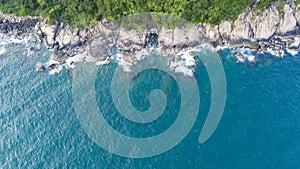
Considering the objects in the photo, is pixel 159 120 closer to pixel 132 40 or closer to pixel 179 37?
pixel 179 37

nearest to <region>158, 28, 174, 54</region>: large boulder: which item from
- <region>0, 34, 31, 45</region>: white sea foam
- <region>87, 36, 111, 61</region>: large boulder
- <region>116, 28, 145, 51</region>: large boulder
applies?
<region>116, 28, 145, 51</region>: large boulder

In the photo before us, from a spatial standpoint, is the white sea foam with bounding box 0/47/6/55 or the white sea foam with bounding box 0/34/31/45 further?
the white sea foam with bounding box 0/34/31/45

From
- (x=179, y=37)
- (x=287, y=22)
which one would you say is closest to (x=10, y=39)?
(x=179, y=37)

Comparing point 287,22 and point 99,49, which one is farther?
point 287,22

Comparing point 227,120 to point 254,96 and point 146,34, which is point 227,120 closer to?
point 254,96

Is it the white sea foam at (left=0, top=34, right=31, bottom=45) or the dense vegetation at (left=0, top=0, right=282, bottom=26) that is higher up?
the dense vegetation at (left=0, top=0, right=282, bottom=26)

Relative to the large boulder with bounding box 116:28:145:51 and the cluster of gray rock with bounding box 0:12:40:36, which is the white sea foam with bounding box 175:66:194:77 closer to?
the large boulder with bounding box 116:28:145:51
